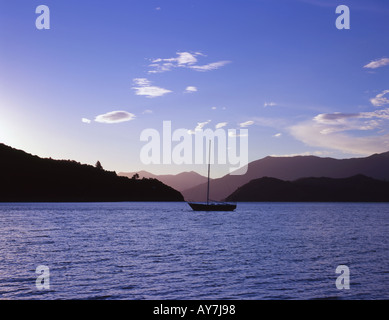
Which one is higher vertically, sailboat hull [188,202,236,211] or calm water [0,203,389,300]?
calm water [0,203,389,300]

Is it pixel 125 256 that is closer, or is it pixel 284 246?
pixel 125 256

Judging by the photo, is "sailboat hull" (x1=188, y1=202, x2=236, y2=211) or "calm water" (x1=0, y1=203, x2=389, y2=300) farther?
"sailboat hull" (x1=188, y1=202, x2=236, y2=211)

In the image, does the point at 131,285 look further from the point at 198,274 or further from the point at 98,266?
the point at 98,266

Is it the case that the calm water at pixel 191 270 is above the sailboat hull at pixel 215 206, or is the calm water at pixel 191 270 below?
above

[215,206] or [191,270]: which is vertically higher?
[191,270]

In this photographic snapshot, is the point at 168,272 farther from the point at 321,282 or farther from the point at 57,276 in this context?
the point at 321,282

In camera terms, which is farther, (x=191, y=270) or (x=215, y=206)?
(x=215, y=206)

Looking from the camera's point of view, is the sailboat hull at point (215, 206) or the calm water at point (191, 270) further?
the sailboat hull at point (215, 206)

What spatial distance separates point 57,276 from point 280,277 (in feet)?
55.0
